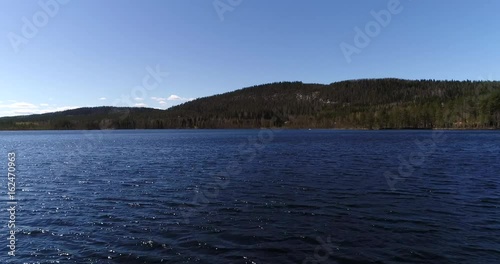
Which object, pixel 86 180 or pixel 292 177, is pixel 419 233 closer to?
pixel 292 177

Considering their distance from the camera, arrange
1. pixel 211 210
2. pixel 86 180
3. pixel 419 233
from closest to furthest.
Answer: pixel 419 233
pixel 211 210
pixel 86 180

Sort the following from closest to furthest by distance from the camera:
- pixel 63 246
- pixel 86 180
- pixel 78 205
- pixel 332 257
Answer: pixel 332 257 → pixel 63 246 → pixel 78 205 → pixel 86 180

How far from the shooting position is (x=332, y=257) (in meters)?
16.8

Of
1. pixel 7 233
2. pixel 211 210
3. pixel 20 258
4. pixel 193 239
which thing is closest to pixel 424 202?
pixel 211 210

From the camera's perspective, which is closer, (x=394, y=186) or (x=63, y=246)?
(x=63, y=246)

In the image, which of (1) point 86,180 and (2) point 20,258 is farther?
(1) point 86,180

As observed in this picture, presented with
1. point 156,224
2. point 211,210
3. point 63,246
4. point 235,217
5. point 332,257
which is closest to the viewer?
point 332,257

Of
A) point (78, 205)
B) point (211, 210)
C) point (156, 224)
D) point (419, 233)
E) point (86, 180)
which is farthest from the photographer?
point (86, 180)

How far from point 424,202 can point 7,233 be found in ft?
100

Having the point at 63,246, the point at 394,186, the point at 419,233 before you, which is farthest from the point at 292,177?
the point at 63,246

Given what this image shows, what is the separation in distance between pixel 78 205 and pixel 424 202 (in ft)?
95.8

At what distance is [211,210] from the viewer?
2642cm

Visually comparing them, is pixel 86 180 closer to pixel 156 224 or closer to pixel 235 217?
pixel 156 224

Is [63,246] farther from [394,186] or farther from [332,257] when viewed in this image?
[394,186]
